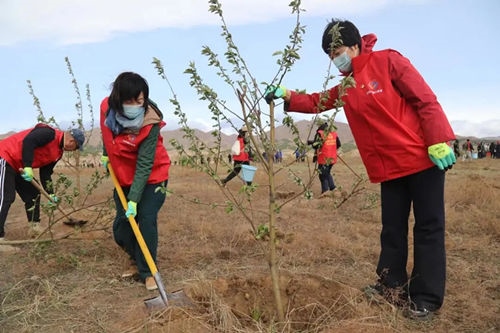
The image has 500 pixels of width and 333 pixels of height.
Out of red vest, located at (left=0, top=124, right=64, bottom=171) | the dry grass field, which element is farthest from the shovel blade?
red vest, located at (left=0, top=124, right=64, bottom=171)

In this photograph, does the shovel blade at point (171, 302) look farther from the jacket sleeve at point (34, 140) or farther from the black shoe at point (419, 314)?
the jacket sleeve at point (34, 140)

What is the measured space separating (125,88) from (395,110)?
173 cm

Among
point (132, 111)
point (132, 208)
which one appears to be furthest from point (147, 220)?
point (132, 111)

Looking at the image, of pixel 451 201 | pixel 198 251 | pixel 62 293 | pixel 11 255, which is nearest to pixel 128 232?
pixel 62 293

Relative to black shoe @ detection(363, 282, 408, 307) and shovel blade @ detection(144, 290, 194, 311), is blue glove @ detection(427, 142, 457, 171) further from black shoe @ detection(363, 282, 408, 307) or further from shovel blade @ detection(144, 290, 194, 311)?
shovel blade @ detection(144, 290, 194, 311)

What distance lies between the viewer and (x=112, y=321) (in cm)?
262

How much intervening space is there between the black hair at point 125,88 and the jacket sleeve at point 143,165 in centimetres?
28

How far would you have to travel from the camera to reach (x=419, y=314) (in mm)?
2566

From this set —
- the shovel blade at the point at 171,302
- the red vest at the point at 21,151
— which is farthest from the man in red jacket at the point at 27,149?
the shovel blade at the point at 171,302

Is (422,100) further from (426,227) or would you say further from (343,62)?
(426,227)

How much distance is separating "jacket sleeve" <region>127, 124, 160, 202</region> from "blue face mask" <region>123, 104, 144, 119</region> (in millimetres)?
166

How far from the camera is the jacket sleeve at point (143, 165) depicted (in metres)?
3.18

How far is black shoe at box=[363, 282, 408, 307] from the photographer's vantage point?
104 inches

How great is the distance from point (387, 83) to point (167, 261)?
2.47m
